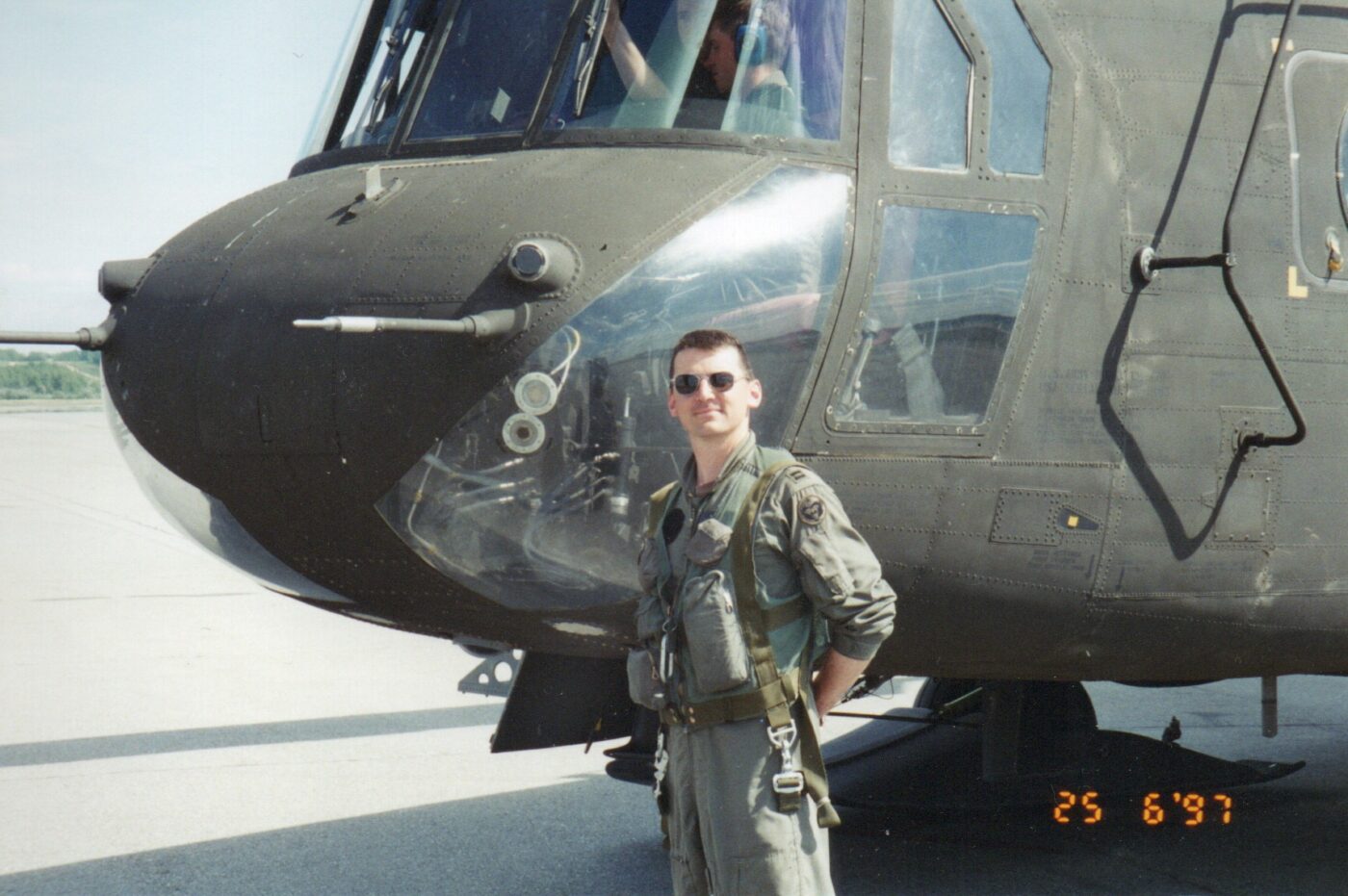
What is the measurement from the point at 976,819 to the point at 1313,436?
218 centimetres

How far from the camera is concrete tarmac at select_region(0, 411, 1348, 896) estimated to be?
5.93 meters

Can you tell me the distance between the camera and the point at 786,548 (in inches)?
139

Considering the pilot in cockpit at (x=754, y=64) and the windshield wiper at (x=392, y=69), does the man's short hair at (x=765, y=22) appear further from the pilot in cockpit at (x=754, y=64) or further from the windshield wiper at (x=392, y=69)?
the windshield wiper at (x=392, y=69)

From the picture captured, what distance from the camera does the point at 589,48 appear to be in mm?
4582

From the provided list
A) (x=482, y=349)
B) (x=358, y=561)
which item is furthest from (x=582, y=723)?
(x=482, y=349)

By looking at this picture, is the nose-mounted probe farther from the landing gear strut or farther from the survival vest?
the landing gear strut

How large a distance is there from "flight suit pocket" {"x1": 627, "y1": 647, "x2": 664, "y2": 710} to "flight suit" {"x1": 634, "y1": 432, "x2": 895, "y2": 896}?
19 mm

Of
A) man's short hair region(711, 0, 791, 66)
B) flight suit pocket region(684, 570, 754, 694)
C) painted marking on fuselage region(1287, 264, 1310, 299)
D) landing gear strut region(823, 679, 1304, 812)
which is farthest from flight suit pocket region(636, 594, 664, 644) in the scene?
painted marking on fuselage region(1287, 264, 1310, 299)

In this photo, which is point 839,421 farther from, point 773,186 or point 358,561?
point 358,561

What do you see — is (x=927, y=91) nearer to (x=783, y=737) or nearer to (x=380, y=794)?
(x=783, y=737)

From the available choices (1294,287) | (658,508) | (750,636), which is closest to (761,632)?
(750,636)

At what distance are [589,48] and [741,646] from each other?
6.10 feet

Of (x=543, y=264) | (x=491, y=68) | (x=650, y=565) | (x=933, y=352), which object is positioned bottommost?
(x=650, y=565)

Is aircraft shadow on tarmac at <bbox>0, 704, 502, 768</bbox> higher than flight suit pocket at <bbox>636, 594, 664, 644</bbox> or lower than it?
lower
